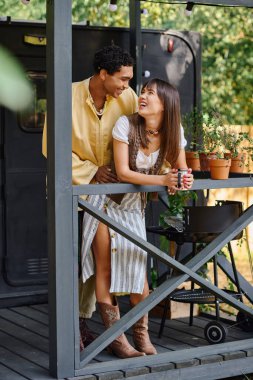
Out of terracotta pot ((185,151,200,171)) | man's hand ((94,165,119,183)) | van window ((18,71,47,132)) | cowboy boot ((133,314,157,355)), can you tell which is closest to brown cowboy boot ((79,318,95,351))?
cowboy boot ((133,314,157,355))

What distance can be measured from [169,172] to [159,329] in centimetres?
140

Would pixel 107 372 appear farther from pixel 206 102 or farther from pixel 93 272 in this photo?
pixel 206 102

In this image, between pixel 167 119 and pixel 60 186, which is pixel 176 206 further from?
pixel 60 186

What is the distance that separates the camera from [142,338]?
5402mm

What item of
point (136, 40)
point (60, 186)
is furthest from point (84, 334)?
point (136, 40)

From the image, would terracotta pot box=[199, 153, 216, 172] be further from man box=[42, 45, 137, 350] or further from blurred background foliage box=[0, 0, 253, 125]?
blurred background foliage box=[0, 0, 253, 125]

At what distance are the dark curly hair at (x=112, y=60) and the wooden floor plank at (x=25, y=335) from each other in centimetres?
175

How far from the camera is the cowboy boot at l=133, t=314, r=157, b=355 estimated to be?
211 inches

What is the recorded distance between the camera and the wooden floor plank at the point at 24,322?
20.2 feet

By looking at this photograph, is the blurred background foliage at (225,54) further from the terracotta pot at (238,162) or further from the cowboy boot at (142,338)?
the cowboy boot at (142,338)

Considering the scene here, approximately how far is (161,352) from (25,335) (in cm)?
100

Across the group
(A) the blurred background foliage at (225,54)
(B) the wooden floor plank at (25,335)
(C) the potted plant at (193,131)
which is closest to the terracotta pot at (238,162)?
(C) the potted plant at (193,131)

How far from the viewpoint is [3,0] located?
11.6 m

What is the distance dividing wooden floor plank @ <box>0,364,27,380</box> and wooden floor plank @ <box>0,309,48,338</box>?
2.73 ft
